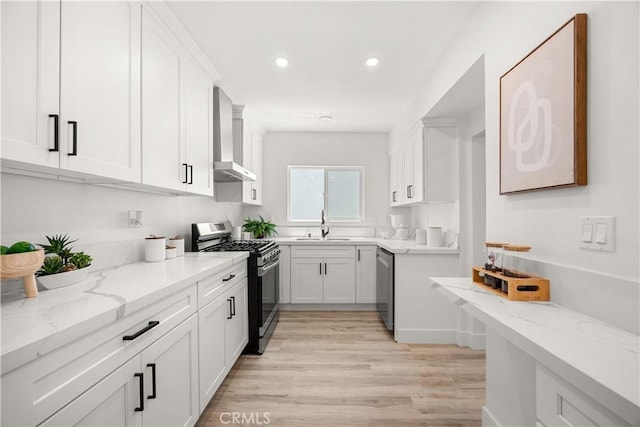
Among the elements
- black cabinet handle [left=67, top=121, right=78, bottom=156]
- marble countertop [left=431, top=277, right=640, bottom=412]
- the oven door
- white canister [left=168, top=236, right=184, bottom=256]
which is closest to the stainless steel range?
the oven door

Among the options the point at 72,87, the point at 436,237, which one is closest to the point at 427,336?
the point at 436,237

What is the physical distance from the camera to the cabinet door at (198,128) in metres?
2.27

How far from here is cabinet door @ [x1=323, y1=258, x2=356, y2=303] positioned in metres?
4.02

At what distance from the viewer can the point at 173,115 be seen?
2053mm

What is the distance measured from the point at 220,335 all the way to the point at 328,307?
2.20 m

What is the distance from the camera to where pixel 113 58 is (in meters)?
1.48

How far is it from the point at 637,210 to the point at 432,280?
0.88 m

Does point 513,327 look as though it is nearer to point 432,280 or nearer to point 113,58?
point 432,280

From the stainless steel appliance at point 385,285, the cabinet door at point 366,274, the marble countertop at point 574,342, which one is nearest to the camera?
the marble countertop at point 574,342

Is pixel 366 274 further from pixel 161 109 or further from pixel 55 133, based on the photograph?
pixel 55 133

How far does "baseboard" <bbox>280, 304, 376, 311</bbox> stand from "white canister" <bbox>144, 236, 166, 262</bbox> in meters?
2.28

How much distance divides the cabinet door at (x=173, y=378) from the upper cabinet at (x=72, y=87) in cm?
85

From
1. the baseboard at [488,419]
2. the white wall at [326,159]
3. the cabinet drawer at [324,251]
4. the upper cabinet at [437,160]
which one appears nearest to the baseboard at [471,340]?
the baseboard at [488,419]

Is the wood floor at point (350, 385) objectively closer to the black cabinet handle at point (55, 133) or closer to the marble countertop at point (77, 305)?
the marble countertop at point (77, 305)
